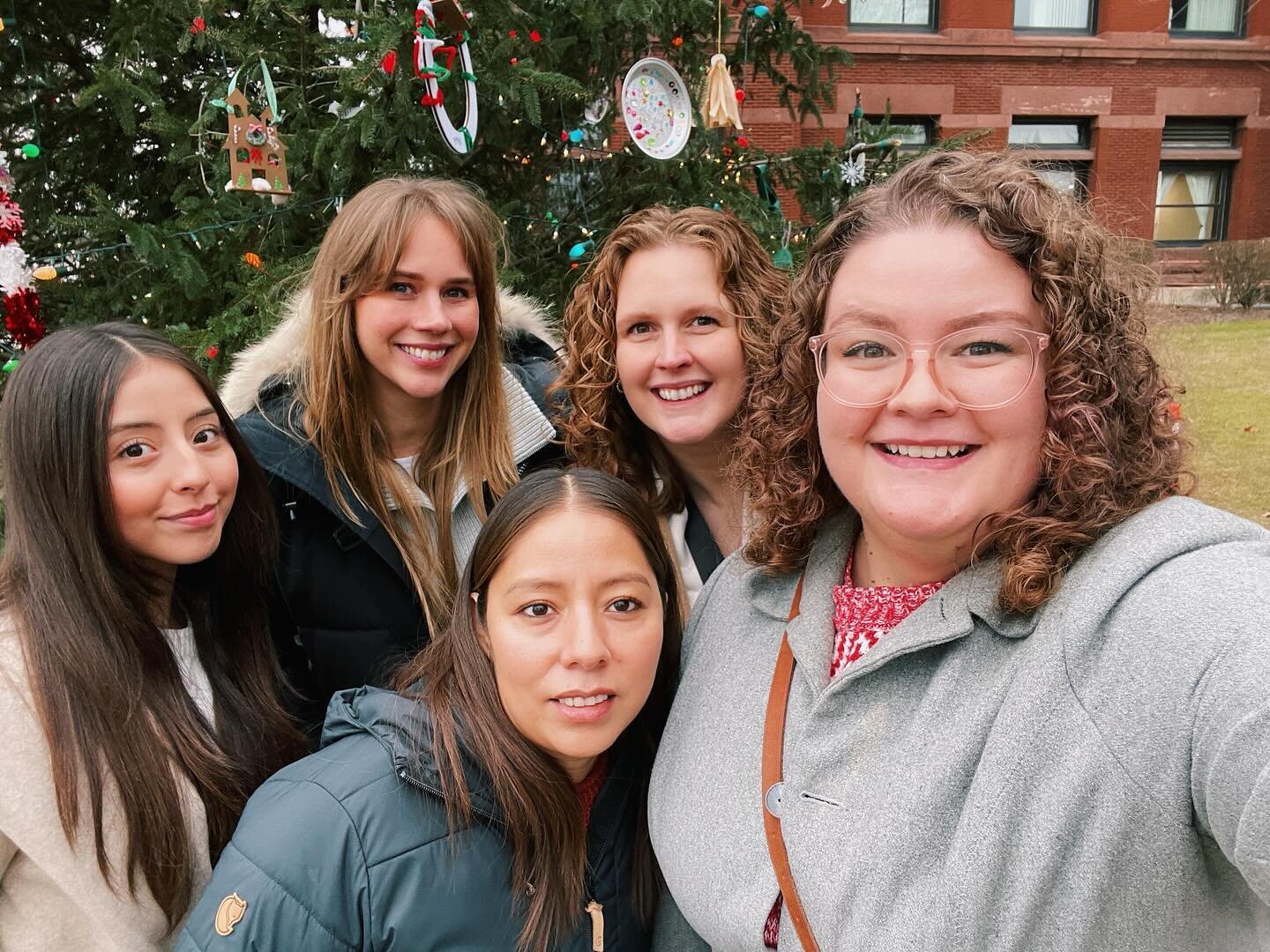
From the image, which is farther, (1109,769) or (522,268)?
(522,268)

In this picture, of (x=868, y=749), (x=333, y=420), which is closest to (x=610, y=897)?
(x=868, y=749)

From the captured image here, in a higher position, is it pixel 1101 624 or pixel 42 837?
pixel 1101 624

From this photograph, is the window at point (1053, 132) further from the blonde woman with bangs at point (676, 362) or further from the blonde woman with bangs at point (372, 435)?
the blonde woman with bangs at point (372, 435)

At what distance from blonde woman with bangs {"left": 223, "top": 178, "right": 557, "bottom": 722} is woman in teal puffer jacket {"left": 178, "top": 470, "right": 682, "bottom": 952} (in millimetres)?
721

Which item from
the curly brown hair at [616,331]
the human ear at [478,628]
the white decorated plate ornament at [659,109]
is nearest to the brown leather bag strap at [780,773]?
the human ear at [478,628]

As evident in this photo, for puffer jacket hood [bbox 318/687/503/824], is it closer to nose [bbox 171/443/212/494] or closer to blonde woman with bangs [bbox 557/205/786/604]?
nose [bbox 171/443/212/494]

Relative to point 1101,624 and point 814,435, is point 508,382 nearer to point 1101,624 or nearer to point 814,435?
point 814,435

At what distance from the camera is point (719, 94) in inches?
158

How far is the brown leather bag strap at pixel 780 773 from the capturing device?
1.34 m

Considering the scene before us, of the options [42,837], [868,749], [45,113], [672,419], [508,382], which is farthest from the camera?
[45,113]

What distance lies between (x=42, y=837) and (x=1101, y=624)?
69.3 inches

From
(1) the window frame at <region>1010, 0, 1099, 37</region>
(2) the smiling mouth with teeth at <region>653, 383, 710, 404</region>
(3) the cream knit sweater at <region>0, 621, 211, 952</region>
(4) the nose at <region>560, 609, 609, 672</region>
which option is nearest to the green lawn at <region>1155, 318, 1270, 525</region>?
(2) the smiling mouth with teeth at <region>653, 383, 710, 404</region>

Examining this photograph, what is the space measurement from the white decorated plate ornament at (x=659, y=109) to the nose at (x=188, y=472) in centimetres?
262

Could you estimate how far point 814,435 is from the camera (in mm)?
1673
